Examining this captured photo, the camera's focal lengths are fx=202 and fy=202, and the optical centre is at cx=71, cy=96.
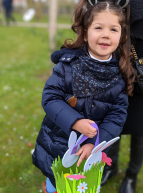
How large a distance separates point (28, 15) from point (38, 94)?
2.13 m

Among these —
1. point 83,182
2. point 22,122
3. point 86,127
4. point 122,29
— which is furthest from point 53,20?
point 83,182

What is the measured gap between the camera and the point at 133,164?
221 cm

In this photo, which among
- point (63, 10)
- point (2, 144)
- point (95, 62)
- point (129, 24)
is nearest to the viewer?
point (95, 62)

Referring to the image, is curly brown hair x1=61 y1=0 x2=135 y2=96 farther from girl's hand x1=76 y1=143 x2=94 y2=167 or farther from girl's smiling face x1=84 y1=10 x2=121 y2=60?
girl's hand x1=76 y1=143 x2=94 y2=167

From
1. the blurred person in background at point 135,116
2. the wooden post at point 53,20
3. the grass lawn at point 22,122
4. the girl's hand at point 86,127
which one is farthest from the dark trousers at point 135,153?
the wooden post at point 53,20

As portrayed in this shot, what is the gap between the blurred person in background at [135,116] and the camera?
1.53 meters

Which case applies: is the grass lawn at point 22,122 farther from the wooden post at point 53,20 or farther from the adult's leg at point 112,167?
the wooden post at point 53,20

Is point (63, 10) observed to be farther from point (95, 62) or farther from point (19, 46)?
point (95, 62)

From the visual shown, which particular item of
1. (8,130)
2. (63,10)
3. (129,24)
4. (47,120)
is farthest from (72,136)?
(63,10)

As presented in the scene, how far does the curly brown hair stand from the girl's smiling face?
52 millimetres

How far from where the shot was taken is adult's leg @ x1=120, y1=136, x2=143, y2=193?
2.11 metres

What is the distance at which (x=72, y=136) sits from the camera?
1171 mm

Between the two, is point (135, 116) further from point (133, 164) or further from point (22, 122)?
point (22, 122)

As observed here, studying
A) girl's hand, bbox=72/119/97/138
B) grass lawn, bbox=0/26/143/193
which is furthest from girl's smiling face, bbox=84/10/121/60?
grass lawn, bbox=0/26/143/193
